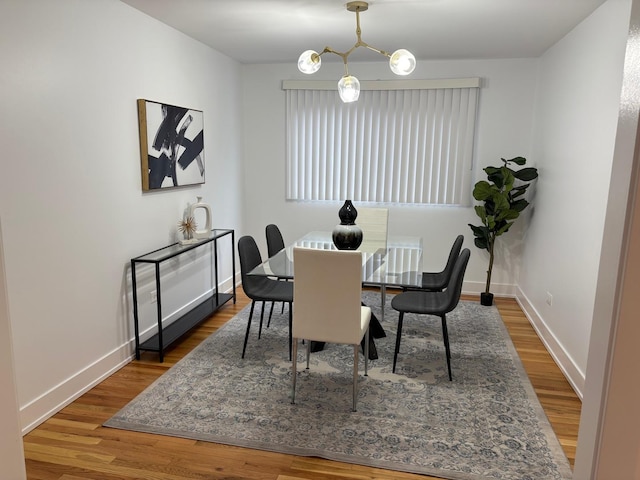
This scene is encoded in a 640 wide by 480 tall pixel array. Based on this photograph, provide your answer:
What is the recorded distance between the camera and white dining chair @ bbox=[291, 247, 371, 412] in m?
2.54

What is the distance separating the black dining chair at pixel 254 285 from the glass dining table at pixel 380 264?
0.12 meters

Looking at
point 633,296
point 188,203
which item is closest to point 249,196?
point 188,203

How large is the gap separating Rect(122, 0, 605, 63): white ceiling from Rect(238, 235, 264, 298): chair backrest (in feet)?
5.39

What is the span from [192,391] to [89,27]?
2.35 metres

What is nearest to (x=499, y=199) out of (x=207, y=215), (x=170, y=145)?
(x=207, y=215)

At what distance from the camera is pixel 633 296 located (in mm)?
1041

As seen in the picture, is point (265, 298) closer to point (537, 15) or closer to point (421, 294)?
point (421, 294)

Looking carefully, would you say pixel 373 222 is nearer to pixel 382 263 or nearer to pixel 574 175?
pixel 382 263

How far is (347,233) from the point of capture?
337 centimetres

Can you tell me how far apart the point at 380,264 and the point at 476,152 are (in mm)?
2404

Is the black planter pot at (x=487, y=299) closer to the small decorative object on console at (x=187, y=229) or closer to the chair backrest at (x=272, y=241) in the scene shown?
the chair backrest at (x=272, y=241)

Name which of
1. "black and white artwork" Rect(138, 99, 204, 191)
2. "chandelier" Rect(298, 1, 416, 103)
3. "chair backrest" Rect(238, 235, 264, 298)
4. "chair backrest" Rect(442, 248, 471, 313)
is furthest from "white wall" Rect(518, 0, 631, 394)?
"black and white artwork" Rect(138, 99, 204, 191)

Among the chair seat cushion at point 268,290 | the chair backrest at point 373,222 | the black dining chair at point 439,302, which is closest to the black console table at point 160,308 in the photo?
the chair seat cushion at point 268,290

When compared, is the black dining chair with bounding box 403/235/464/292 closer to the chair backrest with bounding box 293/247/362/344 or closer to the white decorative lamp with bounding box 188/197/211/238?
the chair backrest with bounding box 293/247/362/344
